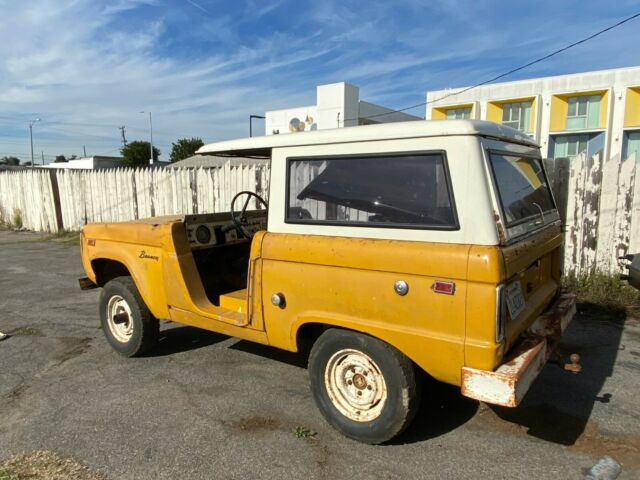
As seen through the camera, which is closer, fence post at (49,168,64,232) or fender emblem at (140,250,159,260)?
fender emblem at (140,250,159,260)

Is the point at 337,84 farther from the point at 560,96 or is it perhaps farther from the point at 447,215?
the point at 447,215

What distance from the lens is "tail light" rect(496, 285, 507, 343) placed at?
2.54 m

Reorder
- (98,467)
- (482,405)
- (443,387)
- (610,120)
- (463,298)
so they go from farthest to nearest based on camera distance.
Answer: (610,120) → (443,387) → (482,405) → (98,467) → (463,298)

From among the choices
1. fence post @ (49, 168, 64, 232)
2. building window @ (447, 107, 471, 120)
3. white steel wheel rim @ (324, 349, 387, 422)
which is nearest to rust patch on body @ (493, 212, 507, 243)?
white steel wheel rim @ (324, 349, 387, 422)

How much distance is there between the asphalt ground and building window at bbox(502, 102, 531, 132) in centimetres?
3924

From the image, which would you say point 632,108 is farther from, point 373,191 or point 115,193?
point 373,191

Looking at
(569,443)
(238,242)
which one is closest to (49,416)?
(238,242)

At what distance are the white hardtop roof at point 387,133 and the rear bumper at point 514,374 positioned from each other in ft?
4.31

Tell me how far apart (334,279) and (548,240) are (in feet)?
5.43

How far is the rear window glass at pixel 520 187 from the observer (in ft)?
9.69

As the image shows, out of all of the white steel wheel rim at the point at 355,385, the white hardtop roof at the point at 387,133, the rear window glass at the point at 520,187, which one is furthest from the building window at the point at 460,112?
the white steel wheel rim at the point at 355,385

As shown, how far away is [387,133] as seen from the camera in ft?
9.74

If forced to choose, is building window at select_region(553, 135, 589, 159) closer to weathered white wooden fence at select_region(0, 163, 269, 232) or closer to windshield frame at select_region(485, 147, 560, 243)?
weathered white wooden fence at select_region(0, 163, 269, 232)

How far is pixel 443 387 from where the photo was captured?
4.02m
